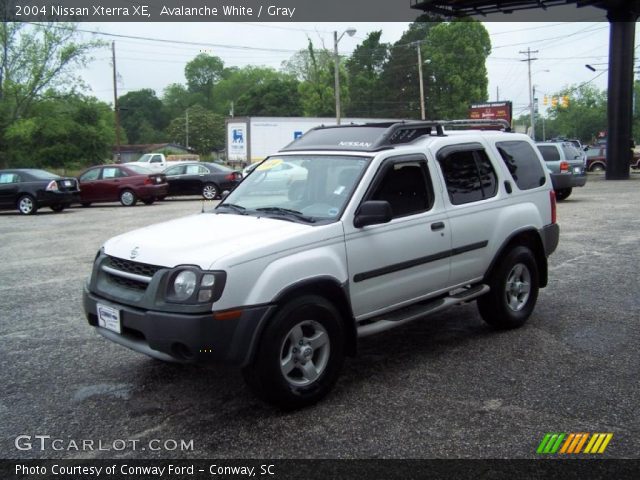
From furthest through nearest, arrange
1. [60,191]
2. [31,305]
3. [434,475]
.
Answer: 1. [60,191]
2. [31,305]
3. [434,475]

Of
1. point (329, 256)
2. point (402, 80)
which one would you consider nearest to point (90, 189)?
point (329, 256)

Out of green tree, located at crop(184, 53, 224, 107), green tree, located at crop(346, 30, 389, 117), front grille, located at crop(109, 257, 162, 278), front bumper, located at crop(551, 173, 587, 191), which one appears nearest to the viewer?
front grille, located at crop(109, 257, 162, 278)

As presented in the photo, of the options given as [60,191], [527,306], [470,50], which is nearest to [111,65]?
[60,191]

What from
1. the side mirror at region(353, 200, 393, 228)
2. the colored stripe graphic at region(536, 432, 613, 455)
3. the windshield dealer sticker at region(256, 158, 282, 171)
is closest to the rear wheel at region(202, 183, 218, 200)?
the windshield dealer sticker at region(256, 158, 282, 171)

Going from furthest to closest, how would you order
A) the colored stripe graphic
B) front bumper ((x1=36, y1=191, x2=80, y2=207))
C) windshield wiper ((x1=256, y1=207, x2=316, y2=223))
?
front bumper ((x1=36, y1=191, x2=80, y2=207)), windshield wiper ((x1=256, y1=207, x2=316, y2=223)), the colored stripe graphic

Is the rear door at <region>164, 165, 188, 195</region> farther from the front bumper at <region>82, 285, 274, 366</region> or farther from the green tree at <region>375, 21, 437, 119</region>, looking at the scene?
the green tree at <region>375, 21, 437, 119</region>

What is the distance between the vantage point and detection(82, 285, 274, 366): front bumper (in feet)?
11.8

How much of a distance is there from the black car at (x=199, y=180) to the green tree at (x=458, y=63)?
44770 millimetres

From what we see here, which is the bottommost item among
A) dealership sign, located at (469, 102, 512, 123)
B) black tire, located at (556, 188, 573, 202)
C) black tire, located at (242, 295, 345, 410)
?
black tire, located at (242, 295, 345, 410)

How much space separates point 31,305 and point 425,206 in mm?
4806

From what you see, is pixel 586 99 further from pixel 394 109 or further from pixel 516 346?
pixel 516 346

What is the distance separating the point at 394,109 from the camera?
7231 cm

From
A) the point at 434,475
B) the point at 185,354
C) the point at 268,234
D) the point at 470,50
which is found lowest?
the point at 434,475

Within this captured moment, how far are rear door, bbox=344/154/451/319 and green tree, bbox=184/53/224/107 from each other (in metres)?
133
